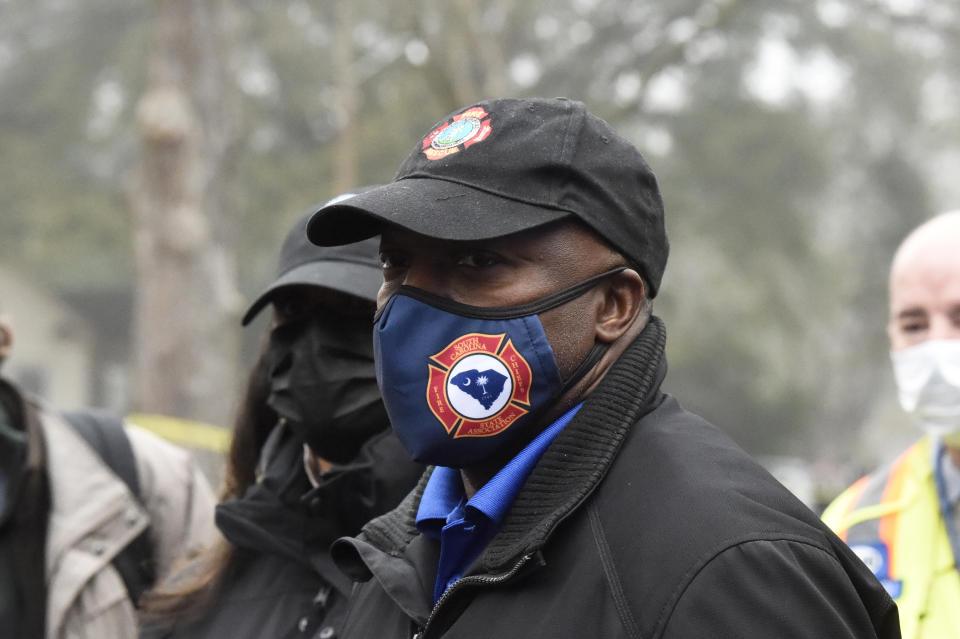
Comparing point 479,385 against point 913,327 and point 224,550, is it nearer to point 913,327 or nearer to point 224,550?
point 224,550

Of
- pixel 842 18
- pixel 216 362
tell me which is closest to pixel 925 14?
pixel 842 18

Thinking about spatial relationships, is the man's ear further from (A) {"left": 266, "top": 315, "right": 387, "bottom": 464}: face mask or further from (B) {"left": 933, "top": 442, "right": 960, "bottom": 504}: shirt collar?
(B) {"left": 933, "top": 442, "right": 960, "bottom": 504}: shirt collar

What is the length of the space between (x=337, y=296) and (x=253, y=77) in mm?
23010

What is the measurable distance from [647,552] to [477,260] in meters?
0.58

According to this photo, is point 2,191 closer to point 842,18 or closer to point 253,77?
point 253,77

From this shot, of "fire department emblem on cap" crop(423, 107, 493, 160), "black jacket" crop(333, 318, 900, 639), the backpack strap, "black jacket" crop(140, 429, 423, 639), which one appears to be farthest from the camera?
the backpack strap

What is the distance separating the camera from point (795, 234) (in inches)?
989

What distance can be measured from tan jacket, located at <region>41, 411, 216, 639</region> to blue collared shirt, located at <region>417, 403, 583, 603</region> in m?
1.55

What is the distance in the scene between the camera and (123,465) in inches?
137

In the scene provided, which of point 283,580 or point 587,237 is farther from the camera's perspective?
point 283,580

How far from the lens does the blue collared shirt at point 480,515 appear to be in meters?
1.90

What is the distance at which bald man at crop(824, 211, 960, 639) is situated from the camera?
291cm

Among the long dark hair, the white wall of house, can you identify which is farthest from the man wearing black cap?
the white wall of house

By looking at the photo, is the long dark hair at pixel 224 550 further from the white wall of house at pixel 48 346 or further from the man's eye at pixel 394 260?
the white wall of house at pixel 48 346
